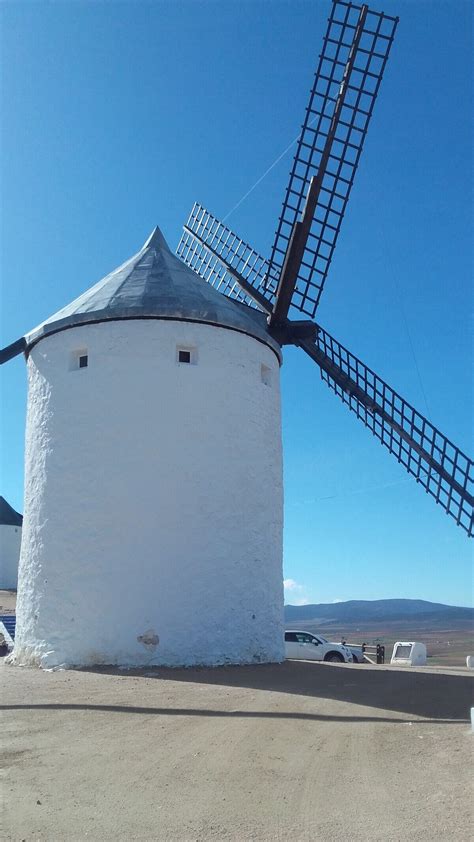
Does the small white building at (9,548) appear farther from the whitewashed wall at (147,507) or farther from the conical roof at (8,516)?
the whitewashed wall at (147,507)

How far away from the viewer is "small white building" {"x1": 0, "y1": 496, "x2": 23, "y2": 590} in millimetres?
42469

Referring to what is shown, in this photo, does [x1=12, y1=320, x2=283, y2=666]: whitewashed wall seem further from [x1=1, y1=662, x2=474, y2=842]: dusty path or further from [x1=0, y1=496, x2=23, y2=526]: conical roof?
[x1=0, y1=496, x2=23, y2=526]: conical roof

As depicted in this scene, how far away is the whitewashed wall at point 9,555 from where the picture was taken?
42.4m

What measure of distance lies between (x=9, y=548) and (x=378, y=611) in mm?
122733

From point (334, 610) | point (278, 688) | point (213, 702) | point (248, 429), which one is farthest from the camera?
point (334, 610)

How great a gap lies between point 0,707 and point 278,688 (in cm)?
370

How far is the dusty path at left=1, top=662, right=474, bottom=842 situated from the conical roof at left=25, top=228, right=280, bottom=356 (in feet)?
20.7

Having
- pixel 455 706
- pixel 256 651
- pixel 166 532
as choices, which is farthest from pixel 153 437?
pixel 455 706

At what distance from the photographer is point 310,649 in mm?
20188

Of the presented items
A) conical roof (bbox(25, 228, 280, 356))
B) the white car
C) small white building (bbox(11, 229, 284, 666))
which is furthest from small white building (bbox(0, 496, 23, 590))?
conical roof (bbox(25, 228, 280, 356))

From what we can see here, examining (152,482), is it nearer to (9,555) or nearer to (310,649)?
(310,649)

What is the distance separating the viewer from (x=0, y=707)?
333 inches

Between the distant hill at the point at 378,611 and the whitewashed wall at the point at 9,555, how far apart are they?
89411 millimetres

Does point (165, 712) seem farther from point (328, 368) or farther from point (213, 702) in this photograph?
point (328, 368)
